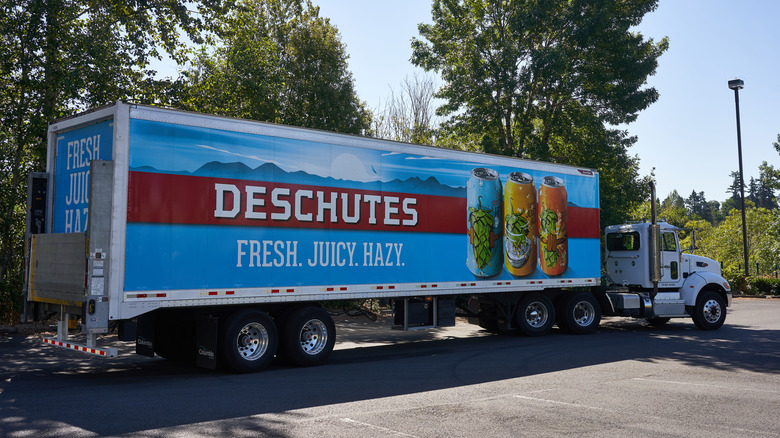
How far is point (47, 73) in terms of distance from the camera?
17.2 m

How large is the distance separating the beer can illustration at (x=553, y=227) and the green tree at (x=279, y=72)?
10.9m

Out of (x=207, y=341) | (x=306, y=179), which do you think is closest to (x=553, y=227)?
(x=306, y=179)

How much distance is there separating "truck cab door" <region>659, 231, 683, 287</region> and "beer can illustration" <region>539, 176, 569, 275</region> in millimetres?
3343

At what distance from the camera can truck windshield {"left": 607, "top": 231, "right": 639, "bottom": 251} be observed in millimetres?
18050

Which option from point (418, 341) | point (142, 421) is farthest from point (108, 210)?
point (418, 341)

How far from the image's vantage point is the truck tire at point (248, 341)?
10.2 meters

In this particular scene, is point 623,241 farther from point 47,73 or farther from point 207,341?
point 47,73

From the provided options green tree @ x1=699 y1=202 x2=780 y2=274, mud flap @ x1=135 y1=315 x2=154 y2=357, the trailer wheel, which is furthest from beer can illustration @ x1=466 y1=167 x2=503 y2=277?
green tree @ x1=699 y1=202 x2=780 y2=274

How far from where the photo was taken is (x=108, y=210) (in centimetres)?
920

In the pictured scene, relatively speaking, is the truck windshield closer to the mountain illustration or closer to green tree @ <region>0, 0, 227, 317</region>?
the mountain illustration

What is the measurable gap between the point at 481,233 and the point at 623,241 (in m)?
6.10

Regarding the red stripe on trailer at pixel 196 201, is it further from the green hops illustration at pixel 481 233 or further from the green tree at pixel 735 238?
the green tree at pixel 735 238

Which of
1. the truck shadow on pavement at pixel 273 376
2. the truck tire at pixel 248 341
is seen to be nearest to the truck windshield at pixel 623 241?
the truck shadow on pavement at pixel 273 376

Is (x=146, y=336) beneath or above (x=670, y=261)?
beneath
